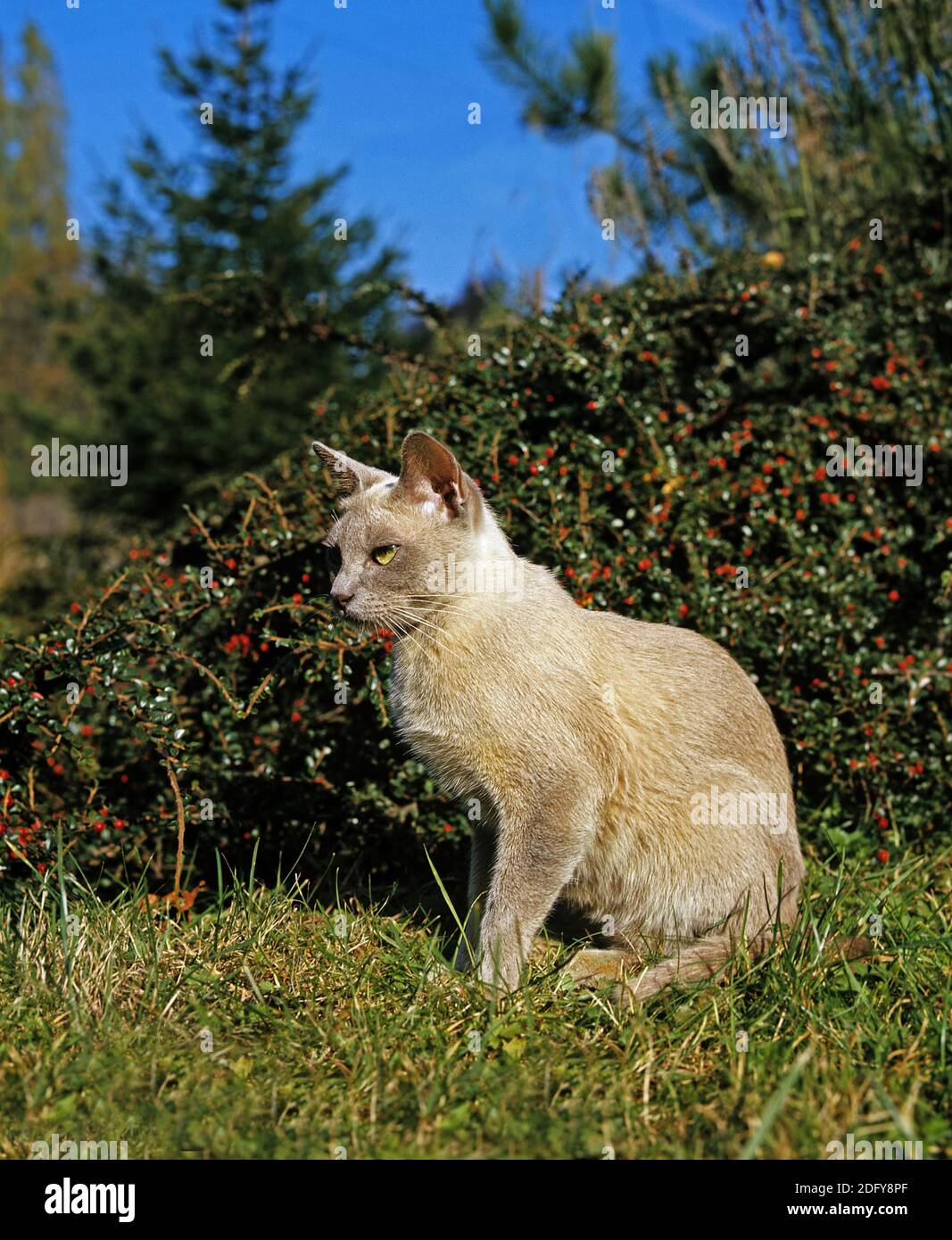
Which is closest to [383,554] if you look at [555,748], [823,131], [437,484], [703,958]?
[437,484]

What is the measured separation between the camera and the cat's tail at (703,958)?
2922 millimetres

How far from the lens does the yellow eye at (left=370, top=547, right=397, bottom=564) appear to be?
3.16 m

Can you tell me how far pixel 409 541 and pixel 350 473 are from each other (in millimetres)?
406

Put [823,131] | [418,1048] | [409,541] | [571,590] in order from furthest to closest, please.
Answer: [823,131] < [571,590] < [409,541] < [418,1048]

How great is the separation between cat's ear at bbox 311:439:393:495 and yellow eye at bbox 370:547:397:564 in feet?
1.05

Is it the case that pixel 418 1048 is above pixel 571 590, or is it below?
below

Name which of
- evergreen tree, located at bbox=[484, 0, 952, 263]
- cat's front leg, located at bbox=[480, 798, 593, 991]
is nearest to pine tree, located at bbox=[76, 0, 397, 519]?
evergreen tree, located at bbox=[484, 0, 952, 263]

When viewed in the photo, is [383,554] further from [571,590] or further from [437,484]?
[571,590]

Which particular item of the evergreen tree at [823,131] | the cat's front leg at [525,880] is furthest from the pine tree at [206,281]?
the cat's front leg at [525,880]

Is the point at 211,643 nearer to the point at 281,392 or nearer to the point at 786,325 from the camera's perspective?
the point at 786,325

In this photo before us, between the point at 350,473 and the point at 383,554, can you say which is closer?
the point at 383,554

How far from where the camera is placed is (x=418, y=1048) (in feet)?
8.55

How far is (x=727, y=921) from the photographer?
319cm
